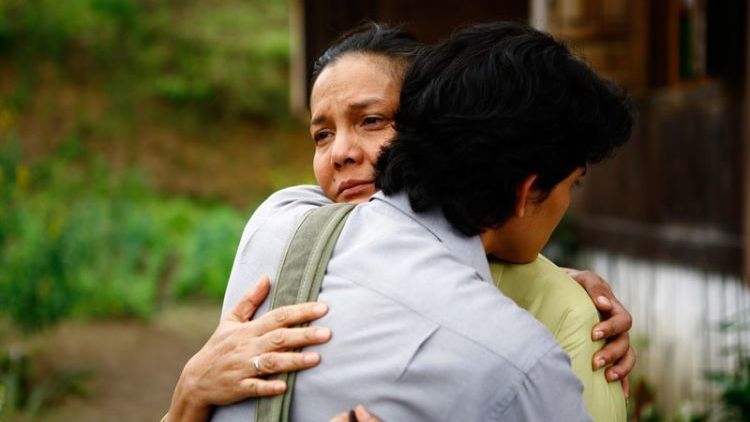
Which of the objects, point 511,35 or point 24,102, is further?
point 24,102

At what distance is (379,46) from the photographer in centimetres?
255

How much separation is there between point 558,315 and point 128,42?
19844 millimetres

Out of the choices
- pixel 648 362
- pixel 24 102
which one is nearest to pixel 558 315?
pixel 648 362

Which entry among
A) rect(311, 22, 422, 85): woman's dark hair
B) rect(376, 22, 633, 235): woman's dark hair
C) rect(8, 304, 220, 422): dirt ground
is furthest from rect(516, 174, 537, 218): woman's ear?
rect(8, 304, 220, 422): dirt ground

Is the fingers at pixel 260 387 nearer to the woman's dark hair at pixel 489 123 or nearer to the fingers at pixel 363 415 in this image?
the fingers at pixel 363 415

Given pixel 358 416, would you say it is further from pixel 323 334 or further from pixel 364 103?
pixel 364 103

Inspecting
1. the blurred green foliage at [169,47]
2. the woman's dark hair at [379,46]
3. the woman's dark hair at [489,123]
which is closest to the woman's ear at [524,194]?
the woman's dark hair at [489,123]

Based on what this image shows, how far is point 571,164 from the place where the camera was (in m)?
2.02

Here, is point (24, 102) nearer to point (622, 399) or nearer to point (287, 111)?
point (287, 111)

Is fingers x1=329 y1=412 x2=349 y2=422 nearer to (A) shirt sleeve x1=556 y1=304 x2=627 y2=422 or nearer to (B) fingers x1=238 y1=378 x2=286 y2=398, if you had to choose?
(B) fingers x1=238 y1=378 x2=286 y2=398

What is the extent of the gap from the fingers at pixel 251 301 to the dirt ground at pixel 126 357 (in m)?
6.35

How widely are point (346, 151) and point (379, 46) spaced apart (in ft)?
0.86

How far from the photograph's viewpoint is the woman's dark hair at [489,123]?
6.22 ft

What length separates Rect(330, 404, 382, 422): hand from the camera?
1744mm
